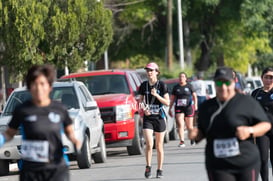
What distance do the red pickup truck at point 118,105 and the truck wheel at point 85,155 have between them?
94.2 inches

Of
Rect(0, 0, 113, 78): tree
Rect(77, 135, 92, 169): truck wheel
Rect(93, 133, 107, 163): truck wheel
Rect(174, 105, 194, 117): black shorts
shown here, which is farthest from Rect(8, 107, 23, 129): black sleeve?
Rect(0, 0, 113, 78): tree

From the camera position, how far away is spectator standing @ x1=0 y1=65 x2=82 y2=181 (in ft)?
24.4

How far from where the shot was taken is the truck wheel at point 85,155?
51.0 ft

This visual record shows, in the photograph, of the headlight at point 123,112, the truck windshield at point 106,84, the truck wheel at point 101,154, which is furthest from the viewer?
the truck windshield at point 106,84

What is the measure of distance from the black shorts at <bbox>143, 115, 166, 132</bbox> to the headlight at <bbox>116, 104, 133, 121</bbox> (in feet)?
14.3

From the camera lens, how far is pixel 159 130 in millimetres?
13984

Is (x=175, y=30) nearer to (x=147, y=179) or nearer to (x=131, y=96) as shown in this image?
(x=131, y=96)

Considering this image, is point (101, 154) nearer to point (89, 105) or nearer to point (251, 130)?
point (89, 105)

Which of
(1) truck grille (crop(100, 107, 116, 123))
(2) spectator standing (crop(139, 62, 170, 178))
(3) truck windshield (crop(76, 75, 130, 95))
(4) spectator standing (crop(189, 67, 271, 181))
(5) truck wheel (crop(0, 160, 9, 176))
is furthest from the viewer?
(3) truck windshield (crop(76, 75, 130, 95))

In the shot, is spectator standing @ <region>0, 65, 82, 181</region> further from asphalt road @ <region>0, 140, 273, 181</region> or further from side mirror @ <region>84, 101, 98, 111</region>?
side mirror @ <region>84, 101, 98, 111</region>

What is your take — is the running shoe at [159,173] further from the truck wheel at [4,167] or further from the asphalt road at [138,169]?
the truck wheel at [4,167]

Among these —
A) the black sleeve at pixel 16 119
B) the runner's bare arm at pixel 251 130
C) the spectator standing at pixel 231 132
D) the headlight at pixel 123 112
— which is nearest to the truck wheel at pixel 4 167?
the headlight at pixel 123 112

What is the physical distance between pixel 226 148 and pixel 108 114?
11122 millimetres

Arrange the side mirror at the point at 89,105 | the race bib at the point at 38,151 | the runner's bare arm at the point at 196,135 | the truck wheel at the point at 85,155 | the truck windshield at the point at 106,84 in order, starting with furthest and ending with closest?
1. the truck windshield at the point at 106,84
2. the side mirror at the point at 89,105
3. the truck wheel at the point at 85,155
4. the runner's bare arm at the point at 196,135
5. the race bib at the point at 38,151
